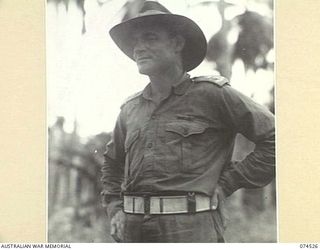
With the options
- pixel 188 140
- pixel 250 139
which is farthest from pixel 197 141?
pixel 250 139

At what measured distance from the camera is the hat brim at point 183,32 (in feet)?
7.55

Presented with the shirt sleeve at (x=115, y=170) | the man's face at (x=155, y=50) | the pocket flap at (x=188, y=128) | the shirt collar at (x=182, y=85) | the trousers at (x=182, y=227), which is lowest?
the trousers at (x=182, y=227)

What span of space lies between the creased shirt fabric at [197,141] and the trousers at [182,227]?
0.34ft

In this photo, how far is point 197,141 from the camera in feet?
7.54

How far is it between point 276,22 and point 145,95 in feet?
1.94

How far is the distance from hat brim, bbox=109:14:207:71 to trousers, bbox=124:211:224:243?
23.3 inches

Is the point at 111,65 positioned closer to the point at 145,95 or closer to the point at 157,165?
the point at 145,95

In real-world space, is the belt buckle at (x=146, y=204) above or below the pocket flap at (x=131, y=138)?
below

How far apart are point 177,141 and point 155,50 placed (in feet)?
1.23

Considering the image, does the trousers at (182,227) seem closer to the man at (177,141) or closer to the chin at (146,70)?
the man at (177,141)

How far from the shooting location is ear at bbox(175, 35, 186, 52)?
2312 millimetres

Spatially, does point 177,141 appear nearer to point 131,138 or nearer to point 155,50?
point 131,138

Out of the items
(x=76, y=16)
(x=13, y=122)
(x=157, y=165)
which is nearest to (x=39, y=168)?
(x=13, y=122)

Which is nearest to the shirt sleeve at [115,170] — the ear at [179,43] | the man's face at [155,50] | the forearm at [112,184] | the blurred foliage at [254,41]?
the forearm at [112,184]
